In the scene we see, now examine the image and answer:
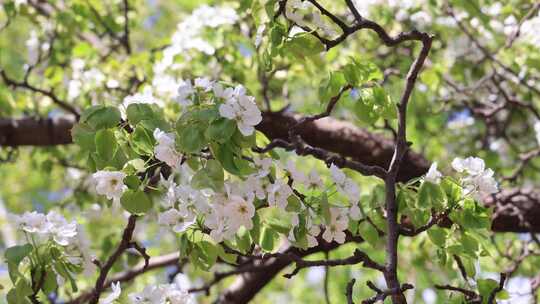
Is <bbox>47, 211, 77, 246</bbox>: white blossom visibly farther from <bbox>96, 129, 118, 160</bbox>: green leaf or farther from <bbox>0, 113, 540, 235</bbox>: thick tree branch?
<bbox>0, 113, 540, 235</bbox>: thick tree branch

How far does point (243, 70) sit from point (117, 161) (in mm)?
1578

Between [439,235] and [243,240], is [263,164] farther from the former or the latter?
[439,235]

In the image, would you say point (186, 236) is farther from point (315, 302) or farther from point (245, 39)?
point (315, 302)

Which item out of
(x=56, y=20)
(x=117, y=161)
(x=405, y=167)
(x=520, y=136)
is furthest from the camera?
(x=520, y=136)

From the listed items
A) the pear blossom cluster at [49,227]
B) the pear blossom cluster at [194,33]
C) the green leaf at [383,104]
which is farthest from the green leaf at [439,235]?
the pear blossom cluster at [194,33]

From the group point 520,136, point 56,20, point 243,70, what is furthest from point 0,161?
point 520,136

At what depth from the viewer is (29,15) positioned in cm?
367

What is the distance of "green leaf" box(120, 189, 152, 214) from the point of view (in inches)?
62.6

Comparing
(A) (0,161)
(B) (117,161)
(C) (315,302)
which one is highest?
(B) (117,161)

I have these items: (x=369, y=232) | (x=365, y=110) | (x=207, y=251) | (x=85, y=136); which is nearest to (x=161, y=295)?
(x=207, y=251)

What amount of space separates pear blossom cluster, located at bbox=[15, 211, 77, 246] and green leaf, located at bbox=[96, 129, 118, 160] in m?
0.34

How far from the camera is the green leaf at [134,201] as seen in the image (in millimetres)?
1590

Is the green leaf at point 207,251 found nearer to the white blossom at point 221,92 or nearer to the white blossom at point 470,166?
the white blossom at point 221,92

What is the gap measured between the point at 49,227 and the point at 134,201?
0.35m
